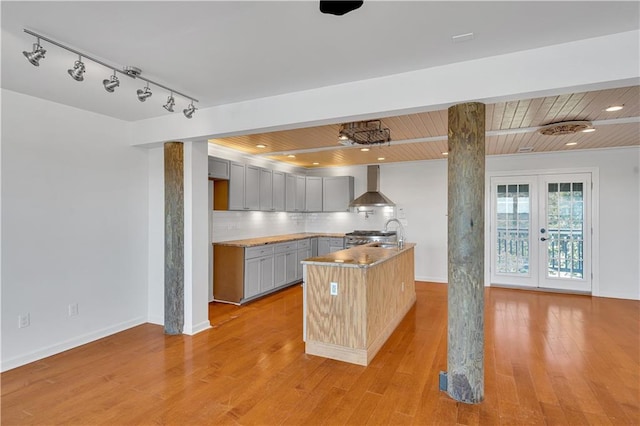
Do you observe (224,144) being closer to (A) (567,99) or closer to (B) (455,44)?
(B) (455,44)

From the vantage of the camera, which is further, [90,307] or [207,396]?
[90,307]

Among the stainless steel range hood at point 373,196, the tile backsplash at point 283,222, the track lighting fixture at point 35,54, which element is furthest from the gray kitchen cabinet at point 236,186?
the track lighting fixture at point 35,54

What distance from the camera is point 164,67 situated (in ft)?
8.69

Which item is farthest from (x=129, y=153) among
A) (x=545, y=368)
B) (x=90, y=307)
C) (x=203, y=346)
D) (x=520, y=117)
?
(x=545, y=368)

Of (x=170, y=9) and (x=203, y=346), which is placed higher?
(x=170, y=9)

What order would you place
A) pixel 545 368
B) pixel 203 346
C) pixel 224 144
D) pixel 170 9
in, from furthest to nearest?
pixel 224 144, pixel 203 346, pixel 545 368, pixel 170 9

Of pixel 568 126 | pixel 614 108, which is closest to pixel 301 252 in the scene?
pixel 568 126

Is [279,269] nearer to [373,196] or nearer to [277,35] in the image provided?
[373,196]

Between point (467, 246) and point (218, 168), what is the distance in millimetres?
3828

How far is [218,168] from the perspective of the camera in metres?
5.14

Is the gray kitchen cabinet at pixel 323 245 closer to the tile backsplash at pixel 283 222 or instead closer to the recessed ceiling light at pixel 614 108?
the tile backsplash at pixel 283 222

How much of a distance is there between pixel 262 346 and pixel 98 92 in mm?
3004

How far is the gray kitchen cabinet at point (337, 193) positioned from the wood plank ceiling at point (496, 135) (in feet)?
1.76

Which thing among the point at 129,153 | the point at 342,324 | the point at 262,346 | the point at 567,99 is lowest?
the point at 262,346
